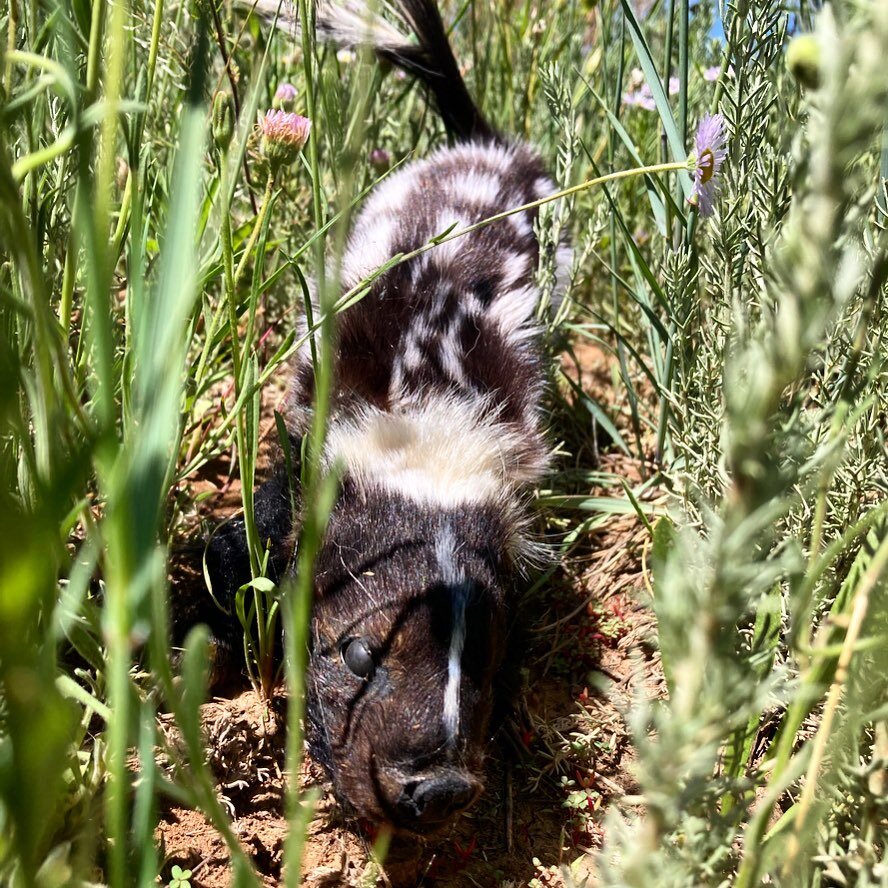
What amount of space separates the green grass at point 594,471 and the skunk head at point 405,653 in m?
0.18

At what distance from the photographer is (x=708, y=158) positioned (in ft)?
6.49

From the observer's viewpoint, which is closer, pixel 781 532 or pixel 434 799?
pixel 434 799

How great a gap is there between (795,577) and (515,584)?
1.47 m

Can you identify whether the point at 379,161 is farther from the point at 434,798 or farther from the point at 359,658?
the point at 434,798

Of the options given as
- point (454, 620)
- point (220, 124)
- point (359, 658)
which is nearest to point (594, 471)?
point (454, 620)

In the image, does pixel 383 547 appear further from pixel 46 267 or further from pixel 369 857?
pixel 46 267

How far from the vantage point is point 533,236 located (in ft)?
10.9

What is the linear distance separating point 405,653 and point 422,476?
623 mm

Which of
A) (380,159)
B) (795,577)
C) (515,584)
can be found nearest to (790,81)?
(380,159)

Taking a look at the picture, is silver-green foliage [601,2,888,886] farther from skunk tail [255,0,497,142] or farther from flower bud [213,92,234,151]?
skunk tail [255,0,497,142]

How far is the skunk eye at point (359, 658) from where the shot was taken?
2.05 metres

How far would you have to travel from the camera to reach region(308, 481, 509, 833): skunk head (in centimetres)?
187

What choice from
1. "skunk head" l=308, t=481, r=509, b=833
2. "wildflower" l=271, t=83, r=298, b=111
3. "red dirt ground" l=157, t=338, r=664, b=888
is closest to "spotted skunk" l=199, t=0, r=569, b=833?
"skunk head" l=308, t=481, r=509, b=833

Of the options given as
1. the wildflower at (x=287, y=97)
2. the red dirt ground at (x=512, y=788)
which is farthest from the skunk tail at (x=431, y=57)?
the red dirt ground at (x=512, y=788)
